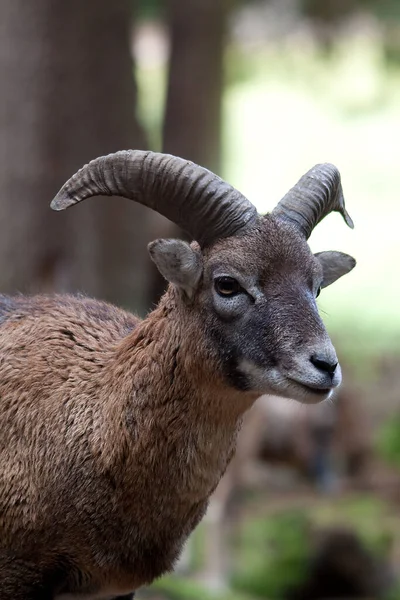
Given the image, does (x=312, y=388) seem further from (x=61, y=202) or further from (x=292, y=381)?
(x=61, y=202)

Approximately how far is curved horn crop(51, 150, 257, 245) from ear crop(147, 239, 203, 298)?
0.59 ft

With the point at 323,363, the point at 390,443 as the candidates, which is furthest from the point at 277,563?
the point at 323,363

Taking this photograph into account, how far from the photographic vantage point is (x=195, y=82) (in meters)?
21.3

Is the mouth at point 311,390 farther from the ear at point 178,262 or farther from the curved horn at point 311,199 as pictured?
the curved horn at point 311,199

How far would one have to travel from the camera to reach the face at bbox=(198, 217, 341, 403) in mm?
5926

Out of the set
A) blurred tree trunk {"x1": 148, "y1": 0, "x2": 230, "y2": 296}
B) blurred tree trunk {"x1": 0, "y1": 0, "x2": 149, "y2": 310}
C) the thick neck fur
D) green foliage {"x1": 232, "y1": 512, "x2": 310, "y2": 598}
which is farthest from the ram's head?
blurred tree trunk {"x1": 148, "y1": 0, "x2": 230, "y2": 296}

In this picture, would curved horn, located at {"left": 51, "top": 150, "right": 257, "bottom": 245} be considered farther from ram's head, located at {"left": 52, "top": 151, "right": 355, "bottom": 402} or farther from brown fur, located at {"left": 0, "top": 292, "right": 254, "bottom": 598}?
brown fur, located at {"left": 0, "top": 292, "right": 254, "bottom": 598}

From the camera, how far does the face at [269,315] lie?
19.4 feet

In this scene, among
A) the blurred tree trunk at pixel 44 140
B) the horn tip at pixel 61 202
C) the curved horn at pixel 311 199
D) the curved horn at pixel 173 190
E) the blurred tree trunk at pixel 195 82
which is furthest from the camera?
the blurred tree trunk at pixel 195 82

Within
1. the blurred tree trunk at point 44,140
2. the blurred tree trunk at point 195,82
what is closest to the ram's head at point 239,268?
the blurred tree trunk at point 44,140

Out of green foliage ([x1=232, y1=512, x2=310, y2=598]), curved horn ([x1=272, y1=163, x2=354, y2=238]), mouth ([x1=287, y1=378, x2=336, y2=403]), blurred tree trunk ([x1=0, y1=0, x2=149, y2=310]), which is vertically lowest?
green foliage ([x1=232, y1=512, x2=310, y2=598])

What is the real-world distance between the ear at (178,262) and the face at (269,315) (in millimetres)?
59

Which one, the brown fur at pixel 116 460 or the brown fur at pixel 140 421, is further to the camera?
the brown fur at pixel 116 460

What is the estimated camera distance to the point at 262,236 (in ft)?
20.5
